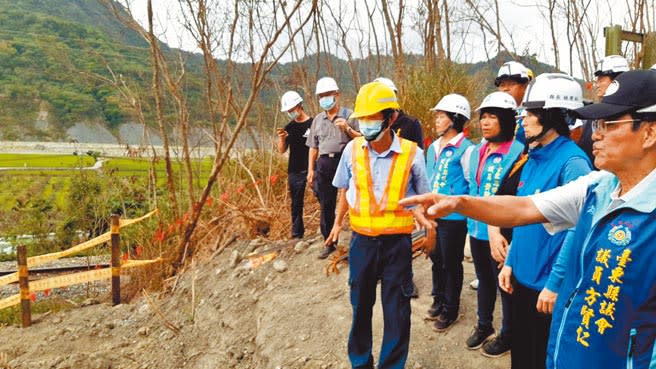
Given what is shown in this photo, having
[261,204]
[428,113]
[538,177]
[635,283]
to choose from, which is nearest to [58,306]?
[261,204]

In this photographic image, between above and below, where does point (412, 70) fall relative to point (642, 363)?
above

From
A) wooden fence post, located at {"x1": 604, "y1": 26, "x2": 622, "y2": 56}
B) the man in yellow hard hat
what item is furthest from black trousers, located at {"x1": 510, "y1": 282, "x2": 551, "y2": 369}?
wooden fence post, located at {"x1": 604, "y1": 26, "x2": 622, "y2": 56}

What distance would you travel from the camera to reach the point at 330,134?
180 inches

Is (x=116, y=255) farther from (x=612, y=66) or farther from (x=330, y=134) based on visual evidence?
(x=612, y=66)

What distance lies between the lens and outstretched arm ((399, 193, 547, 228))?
1.48m

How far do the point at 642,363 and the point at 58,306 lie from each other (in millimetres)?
9061

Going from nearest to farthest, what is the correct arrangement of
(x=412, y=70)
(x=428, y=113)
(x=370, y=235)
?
(x=370, y=235) < (x=428, y=113) < (x=412, y=70)

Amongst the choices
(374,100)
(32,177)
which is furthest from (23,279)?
(32,177)

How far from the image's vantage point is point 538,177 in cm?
211

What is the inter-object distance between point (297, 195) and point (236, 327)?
170 cm

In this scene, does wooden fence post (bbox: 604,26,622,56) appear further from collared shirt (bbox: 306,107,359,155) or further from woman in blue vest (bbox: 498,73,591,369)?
woman in blue vest (bbox: 498,73,591,369)

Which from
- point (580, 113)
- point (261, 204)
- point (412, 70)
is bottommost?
point (261, 204)

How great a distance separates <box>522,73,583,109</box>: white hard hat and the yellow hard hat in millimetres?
737

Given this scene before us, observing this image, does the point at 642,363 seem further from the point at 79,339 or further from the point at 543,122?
the point at 79,339
